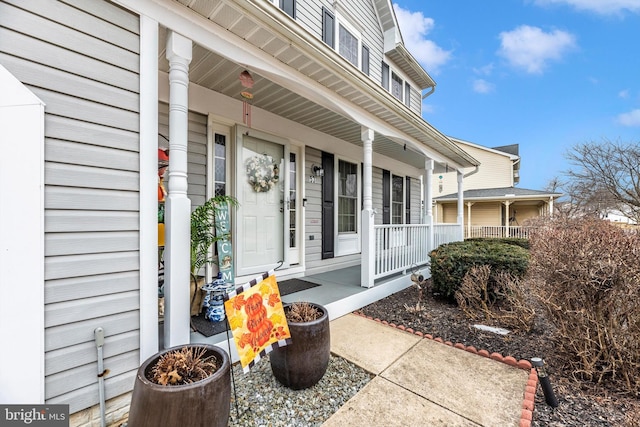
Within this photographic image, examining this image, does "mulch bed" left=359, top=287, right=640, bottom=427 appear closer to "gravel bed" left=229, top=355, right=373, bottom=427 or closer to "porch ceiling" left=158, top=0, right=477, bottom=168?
"gravel bed" left=229, top=355, right=373, bottom=427

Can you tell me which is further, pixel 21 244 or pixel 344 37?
pixel 344 37

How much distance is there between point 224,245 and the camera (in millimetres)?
3469

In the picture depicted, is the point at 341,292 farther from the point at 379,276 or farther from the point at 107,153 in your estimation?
the point at 107,153

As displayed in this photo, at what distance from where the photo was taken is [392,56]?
7199 millimetres

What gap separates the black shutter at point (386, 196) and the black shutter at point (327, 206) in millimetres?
1985

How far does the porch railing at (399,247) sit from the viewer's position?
4.40 meters

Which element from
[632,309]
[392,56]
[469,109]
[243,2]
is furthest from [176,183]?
[469,109]

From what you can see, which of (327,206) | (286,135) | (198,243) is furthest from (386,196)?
(198,243)

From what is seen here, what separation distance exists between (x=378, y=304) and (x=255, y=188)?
7.85ft

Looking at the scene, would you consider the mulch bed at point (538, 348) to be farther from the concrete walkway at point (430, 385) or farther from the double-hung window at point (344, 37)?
the double-hung window at point (344, 37)

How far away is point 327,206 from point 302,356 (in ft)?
11.3

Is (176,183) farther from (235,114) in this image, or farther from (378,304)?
(378,304)

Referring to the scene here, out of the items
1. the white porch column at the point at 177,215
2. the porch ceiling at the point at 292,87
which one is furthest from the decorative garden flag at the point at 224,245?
the porch ceiling at the point at 292,87

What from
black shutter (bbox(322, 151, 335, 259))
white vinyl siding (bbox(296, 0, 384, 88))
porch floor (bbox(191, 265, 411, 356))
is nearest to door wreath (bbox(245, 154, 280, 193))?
black shutter (bbox(322, 151, 335, 259))
